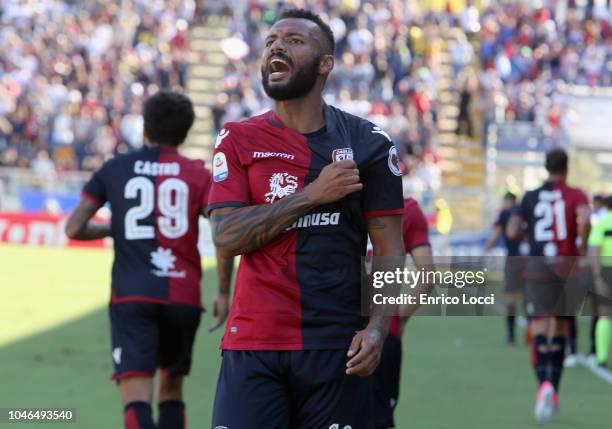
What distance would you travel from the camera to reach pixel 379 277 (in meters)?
4.53

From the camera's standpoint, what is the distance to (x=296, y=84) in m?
4.54

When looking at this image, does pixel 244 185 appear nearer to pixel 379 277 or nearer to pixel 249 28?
pixel 379 277

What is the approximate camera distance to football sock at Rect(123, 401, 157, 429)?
639 cm

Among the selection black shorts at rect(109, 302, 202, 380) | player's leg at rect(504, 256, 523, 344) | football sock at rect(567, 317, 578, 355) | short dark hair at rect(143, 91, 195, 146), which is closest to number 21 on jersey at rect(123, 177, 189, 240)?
short dark hair at rect(143, 91, 195, 146)

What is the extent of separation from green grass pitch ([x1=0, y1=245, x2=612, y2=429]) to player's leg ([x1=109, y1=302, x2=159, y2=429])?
203cm

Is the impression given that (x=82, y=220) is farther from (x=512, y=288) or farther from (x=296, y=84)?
(x=512, y=288)

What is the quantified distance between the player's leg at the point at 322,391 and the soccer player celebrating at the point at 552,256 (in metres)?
5.54

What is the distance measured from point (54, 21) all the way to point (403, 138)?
38.3 feet

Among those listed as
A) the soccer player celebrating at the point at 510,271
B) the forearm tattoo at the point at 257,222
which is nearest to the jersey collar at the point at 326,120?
the forearm tattoo at the point at 257,222

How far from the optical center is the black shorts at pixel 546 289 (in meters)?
10.1

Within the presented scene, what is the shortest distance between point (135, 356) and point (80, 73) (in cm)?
2659

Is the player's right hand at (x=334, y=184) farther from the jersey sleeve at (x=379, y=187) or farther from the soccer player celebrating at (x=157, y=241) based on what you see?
the soccer player celebrating at (x=157, y=241)

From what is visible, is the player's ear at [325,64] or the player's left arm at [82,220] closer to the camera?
the player's ear at [325,64]

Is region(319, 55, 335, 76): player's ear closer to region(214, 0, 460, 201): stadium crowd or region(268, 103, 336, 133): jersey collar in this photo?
region(268, 103, 336, 133): jersey collar
